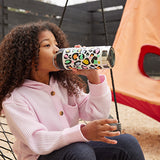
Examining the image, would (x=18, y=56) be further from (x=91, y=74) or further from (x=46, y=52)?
(x=91, y=74)

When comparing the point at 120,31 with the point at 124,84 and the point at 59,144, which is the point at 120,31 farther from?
the point at 59,144

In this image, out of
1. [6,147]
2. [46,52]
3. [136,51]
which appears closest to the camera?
[46,52]

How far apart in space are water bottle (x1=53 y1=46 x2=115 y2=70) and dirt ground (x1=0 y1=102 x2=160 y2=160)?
836 mm

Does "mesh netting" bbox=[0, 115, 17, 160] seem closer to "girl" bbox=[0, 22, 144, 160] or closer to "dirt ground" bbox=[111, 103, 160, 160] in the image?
"girl" bbox=[0, 22, 144, 160]

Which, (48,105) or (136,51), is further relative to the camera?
(136,51)

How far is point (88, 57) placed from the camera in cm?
67

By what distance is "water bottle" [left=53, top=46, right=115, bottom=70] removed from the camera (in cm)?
66

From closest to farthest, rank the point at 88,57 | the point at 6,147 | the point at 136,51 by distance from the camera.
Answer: the point at 88,57 < the point at 6,147 < the point at 136,51

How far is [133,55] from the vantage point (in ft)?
5.86

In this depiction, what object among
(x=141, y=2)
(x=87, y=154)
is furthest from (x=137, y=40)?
(x=87, y=154)

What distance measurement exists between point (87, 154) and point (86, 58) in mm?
243

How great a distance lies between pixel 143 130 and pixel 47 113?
1.23 m

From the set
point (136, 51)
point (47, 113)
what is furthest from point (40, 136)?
point (136, 51)

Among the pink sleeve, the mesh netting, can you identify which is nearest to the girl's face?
the pink sleeve
